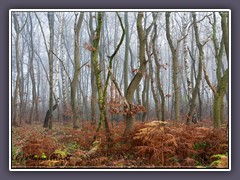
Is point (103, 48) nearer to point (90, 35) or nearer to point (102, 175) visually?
point (90, 35)

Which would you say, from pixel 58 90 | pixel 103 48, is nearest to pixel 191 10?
pixel 103 48

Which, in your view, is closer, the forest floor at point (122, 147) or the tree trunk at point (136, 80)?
the forest floor at point (122, 147)

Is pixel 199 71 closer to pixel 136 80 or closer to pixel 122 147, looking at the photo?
pixel 136 80

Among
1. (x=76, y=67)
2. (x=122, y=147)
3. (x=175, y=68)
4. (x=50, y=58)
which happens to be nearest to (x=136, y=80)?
(x=175, y=68)

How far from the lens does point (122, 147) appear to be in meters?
5.64

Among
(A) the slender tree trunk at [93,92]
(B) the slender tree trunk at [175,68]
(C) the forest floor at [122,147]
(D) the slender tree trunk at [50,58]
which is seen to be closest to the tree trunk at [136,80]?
(C) the forest floor at [122,147]

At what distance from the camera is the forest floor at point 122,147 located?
548 centimetres

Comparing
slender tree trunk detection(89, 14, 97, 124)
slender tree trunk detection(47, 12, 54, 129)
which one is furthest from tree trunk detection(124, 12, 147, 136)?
slender tree trunk detection(47, 12, 54, 129)

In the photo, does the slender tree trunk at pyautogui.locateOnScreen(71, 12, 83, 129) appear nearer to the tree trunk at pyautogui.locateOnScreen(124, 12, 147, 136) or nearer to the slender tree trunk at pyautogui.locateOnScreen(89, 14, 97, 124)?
the slender tree trunk at pyautogui.locateOnScreen(89, 14, 97, 124)

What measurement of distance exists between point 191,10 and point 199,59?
0.90 meters

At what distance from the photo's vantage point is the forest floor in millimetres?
5484

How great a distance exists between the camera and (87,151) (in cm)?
559

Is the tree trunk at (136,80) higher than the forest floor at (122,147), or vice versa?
the tree trunk at (136,80)

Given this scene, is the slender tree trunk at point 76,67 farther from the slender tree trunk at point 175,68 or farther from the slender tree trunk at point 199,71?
the slender tree trunk at point 199,71
